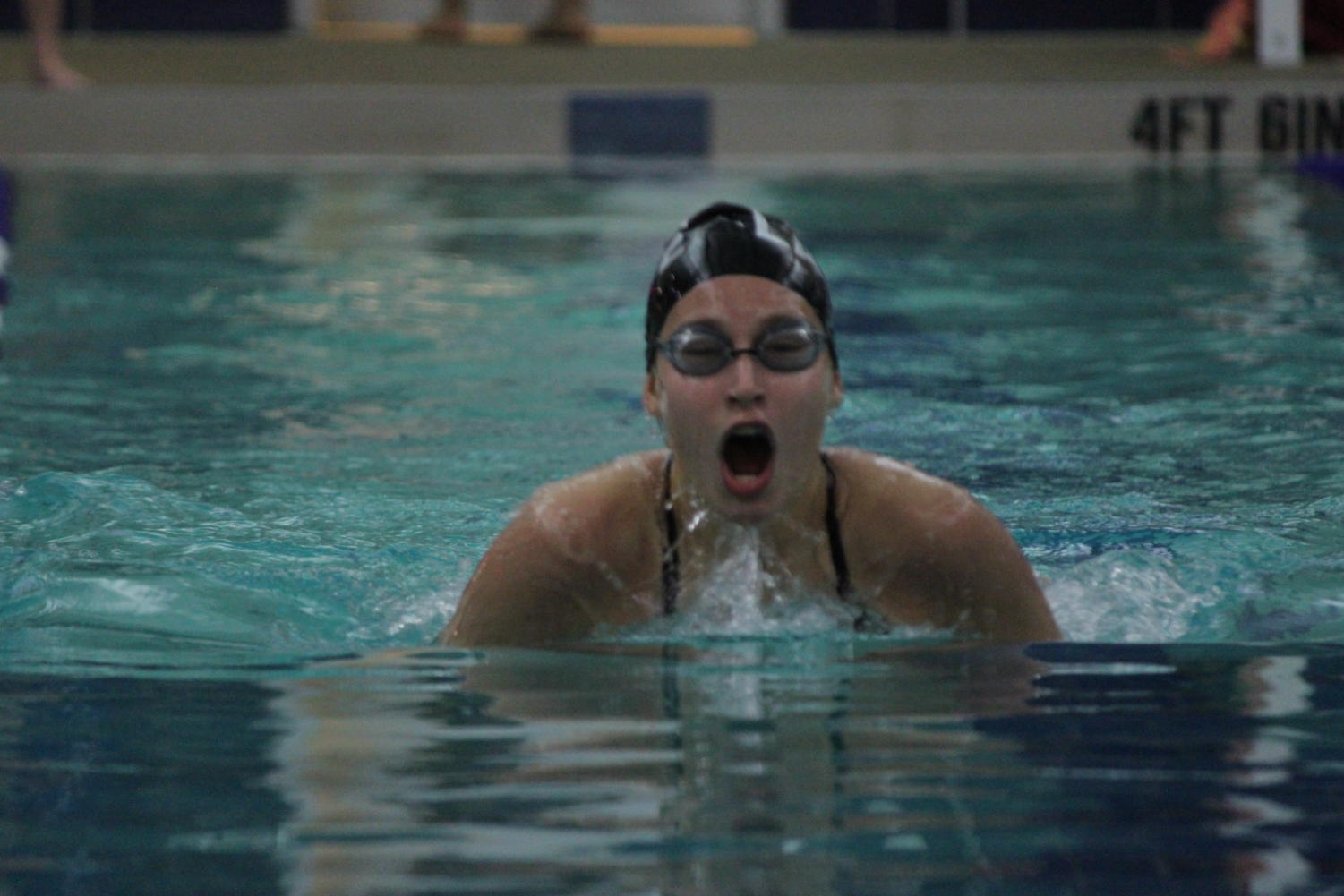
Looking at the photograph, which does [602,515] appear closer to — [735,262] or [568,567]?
[568,567]

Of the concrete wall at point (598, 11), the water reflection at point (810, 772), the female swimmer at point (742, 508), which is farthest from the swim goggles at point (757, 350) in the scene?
the concrete wall at point (598, 11)

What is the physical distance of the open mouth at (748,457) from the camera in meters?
2.69

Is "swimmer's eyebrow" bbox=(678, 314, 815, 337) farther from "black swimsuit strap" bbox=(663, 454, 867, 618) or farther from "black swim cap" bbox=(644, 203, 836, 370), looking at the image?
"black swimsuit strap" bbox=(663, 454, 867, 618)

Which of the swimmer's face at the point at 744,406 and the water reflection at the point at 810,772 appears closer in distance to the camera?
the water reflection at the point at 810,772

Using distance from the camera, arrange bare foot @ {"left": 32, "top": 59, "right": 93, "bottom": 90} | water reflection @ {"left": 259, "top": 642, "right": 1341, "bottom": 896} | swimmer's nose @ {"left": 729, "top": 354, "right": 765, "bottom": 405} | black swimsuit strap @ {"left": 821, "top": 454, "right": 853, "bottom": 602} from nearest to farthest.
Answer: water reflection @ {"left": 259, "top": 642, "right": 1341, "bottom": 896}, swimmer's nose @ {"left": 729, "top": 354, "right": 765, "bottom": 405}, black swimsuit strap @ {"left": 821, "top": 454, "right": 853, "bottom": 602}, bare foot @ {"left": 32, "top": 59, "right": 93, "bottom": 90}

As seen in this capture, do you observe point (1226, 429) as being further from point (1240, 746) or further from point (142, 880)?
point (142, 880)

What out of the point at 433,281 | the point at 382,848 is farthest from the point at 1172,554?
the point at 433,281

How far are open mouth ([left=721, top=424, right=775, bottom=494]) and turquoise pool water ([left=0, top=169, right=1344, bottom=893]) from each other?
25cm

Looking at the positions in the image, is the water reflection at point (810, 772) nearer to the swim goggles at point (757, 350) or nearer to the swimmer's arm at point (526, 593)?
the swimmer's arm at point (526, 593)

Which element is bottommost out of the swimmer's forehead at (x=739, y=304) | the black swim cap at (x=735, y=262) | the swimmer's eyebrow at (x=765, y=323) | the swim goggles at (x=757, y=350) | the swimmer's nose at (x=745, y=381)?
the swimmer's nose at (x=745, y=381)

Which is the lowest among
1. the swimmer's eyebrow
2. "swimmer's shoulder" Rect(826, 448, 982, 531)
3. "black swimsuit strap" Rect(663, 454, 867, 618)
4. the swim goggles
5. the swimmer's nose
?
"black swimsuit strap" Rect(663, 454, 867, 618)

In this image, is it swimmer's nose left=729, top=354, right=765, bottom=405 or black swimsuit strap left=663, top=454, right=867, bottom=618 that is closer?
swimmer's nose left=729, top=354, right=765, bottom=405

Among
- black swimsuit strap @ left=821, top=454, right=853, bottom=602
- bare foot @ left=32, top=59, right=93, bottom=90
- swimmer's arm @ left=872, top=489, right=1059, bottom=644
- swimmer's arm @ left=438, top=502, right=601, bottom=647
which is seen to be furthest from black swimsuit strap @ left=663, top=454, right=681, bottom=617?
bare foot @ left=32, top=59, right=93, bottom=90

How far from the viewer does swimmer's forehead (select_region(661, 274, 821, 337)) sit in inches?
108
